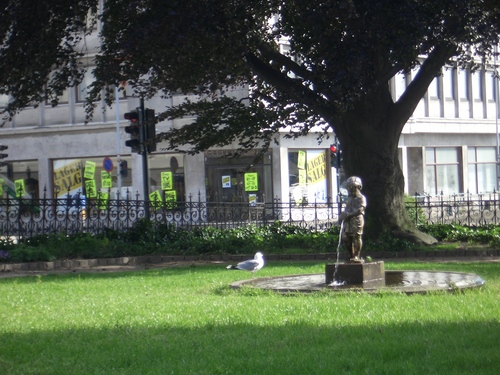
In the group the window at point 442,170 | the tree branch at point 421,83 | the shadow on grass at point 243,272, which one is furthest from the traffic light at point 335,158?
the shadow on grass at point 243,272

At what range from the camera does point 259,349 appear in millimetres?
7184

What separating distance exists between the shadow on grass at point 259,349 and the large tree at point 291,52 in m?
9.24

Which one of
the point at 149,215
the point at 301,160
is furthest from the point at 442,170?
the point at 149,215

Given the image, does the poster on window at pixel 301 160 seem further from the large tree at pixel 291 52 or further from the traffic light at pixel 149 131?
the traffic light at pixel 149 131

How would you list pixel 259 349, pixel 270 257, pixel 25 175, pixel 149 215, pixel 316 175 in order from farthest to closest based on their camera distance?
1. pixel 25 175
2. pixel 316 175
3. pixel 149 215
4. pixel 270 257
5. pixel 259 349

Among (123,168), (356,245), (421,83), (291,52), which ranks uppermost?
(291,52)

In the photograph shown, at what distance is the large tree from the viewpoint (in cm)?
1655

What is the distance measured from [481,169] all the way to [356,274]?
39755mm

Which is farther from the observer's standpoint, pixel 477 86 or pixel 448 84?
pixel 477 86

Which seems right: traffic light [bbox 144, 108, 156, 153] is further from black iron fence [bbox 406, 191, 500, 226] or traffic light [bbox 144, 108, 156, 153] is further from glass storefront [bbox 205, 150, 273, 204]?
glass storefront [bbox 205, 150, 273, 204]

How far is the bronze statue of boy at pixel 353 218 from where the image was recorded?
1152 cm

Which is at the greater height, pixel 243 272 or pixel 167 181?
pixel 167 181

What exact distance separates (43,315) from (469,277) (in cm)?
591

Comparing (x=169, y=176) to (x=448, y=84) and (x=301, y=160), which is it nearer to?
(x=301, y=160)
